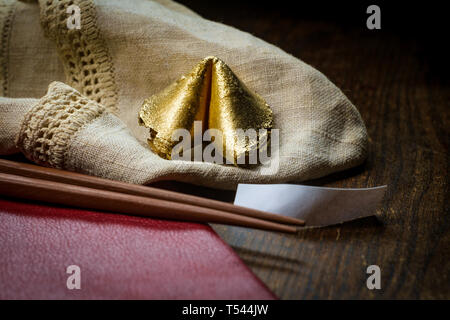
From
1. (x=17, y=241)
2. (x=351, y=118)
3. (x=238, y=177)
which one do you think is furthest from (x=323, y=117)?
(x=17, y=241)

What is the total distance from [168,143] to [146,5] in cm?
31

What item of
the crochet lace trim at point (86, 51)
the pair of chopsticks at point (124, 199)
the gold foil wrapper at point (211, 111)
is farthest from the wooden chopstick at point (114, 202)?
the crochet lace trim at point (86, 51)

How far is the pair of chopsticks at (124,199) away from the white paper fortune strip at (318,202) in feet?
0.09

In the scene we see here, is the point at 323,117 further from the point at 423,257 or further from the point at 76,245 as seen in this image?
the point at 76,245

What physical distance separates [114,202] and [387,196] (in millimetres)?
332

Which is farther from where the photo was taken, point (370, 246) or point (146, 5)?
point (146, 5)

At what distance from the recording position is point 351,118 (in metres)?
0.73

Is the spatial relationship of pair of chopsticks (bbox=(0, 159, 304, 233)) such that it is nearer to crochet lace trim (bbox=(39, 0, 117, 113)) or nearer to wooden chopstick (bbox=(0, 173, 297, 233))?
wooden chopstick (bbox=(0, 173, 297, 233))

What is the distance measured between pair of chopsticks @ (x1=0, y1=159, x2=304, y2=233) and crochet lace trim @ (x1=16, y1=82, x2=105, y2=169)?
4 centimetres

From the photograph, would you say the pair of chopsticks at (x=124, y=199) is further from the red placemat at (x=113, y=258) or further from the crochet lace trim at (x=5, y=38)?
the crochet lace trim at (x=5, y=38)

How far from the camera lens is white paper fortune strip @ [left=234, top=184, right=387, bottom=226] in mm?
566

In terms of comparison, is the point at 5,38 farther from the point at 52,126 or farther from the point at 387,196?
the point at 387,196

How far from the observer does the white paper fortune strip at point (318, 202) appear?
566 mm
